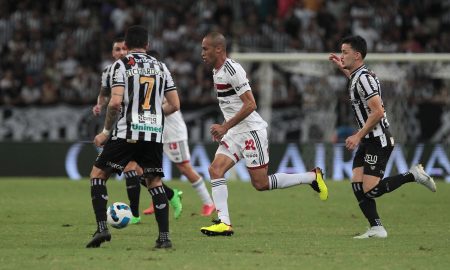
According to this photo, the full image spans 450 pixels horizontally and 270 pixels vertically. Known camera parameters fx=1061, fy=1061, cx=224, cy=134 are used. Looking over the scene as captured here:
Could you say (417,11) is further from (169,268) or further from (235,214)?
(169,268)

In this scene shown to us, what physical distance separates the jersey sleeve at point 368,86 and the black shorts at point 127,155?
2.33 meters

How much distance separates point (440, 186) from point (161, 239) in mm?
11236

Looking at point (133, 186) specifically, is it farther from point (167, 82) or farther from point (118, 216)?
point (167, 82)

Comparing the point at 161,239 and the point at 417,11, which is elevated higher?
the point at 417,11

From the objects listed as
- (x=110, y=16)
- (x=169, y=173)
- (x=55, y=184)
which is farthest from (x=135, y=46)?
(x=110, y=16)

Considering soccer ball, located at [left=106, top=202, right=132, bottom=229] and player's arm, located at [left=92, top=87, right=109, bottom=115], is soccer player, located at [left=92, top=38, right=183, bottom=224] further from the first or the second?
soccer ball, located at [left=106, top=202, right=132, bottom=229]

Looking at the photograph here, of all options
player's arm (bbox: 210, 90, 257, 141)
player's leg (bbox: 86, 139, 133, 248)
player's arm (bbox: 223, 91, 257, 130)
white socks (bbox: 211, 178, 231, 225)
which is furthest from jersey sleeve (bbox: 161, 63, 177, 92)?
white socks (bbox: 211, 178, 231, 225)

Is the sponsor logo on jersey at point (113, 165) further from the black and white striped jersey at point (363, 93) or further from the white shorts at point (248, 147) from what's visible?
the black and white striped jersey at point (363, 93)

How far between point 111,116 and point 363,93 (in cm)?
275

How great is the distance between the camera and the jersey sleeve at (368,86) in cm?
1116

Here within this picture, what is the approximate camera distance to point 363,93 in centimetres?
1123

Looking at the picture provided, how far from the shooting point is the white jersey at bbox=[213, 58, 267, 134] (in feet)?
38.1

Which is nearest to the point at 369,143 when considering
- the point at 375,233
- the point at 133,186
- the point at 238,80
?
the point at 375,233

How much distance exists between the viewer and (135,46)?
10.4m
